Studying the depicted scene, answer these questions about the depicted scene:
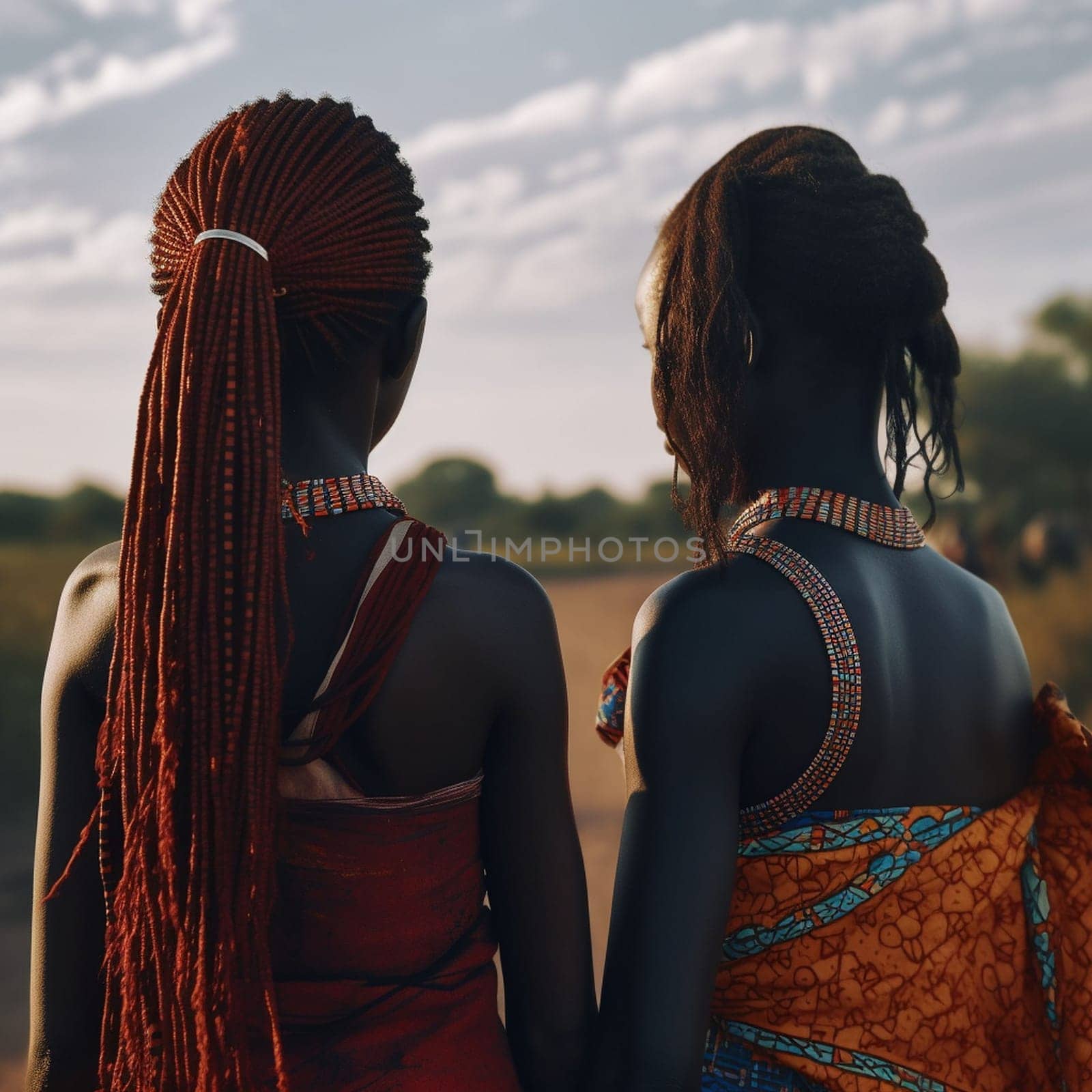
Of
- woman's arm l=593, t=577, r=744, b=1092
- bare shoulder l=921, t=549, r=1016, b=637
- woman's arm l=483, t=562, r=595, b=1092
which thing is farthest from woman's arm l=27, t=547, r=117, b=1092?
bare shoulder l=921, t=549, r=1016, b=637

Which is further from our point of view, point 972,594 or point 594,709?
point 594,709

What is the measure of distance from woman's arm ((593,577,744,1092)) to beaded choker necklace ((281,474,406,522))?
46 centimetres

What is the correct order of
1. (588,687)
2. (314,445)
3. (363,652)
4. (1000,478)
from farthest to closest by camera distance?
(1000,478) < (588,687) < (314,445) < (363,652)

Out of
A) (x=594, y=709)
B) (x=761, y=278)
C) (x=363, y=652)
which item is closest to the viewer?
(x=363, y=652)

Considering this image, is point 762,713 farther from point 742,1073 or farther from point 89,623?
point 89,623

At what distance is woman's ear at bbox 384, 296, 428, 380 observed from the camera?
1.68 metres

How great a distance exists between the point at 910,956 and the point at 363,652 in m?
0.94

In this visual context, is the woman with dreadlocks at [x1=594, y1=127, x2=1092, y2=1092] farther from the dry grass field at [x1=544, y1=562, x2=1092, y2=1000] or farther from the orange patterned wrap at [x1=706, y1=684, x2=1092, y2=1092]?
the dry grass field at [x1=544, y1=562, x2=1092, y2=1000]

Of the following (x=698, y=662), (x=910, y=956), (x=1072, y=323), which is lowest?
(x=910, y=956)

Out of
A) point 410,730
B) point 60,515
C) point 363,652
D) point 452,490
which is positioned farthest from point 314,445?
point 452,490

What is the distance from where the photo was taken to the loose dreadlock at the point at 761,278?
1.79m

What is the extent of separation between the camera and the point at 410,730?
1531mm

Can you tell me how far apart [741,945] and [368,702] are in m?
0.71

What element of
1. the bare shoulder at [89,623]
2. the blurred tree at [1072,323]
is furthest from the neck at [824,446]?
the blurred tree at [1072,323]
